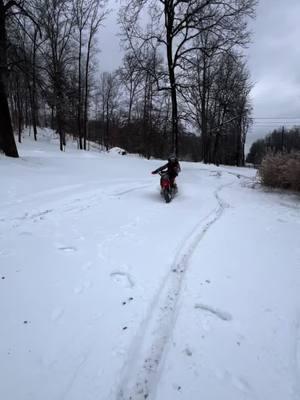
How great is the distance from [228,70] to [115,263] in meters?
25.5

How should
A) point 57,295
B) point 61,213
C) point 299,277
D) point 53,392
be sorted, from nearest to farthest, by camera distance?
point 53,392 < point 57,295 < point 299,277 < point 61,213

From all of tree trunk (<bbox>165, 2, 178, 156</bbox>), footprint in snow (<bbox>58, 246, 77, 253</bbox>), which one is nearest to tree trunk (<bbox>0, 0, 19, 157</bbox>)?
tree trunk (<bbox>165, 2, 178, 156</bbox>)

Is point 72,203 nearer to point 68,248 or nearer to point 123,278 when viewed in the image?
point 68,248

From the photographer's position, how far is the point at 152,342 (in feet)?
8.92

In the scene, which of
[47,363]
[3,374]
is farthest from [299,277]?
[3,374]

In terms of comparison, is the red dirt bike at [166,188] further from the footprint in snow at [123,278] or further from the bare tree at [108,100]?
the bare tree at [108,100]

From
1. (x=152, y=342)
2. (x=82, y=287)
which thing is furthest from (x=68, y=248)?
(x=152, y=342)

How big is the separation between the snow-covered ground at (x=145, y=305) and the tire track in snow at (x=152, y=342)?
0.01m

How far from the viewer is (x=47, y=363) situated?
2.43 m

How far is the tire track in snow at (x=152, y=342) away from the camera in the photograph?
227 centimetres

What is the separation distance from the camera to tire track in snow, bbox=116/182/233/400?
7.44 ft

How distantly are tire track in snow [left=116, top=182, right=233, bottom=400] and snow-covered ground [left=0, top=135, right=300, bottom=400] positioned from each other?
0.04 feet

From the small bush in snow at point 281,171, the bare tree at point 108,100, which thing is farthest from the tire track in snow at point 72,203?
the bare tree at point 108,100

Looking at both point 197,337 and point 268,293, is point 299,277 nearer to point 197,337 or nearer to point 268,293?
point 268,293
